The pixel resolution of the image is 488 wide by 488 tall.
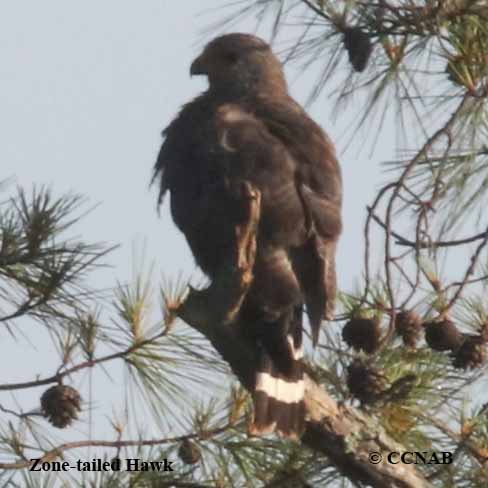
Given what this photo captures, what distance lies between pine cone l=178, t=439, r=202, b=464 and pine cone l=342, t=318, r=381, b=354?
→ 0.56 m

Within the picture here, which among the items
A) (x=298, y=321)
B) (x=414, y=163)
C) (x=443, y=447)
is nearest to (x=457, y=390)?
(x=443, y=447)

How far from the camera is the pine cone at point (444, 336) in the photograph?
3.78m

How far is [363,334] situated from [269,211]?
65 centimetres

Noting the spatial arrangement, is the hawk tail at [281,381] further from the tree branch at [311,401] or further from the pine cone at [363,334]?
the pine cone at [363,334]

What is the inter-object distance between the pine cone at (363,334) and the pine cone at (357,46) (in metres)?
0.76

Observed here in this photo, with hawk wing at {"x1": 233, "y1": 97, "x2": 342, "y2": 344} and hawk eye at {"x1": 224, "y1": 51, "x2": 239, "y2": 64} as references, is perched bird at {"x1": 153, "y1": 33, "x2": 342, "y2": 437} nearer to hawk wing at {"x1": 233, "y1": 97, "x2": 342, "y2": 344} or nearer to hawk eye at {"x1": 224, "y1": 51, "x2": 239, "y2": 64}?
hawk wing at {"x1": 233, "y1": 97, "x2": 342, "y2": 344}

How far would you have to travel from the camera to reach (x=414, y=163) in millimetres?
3564

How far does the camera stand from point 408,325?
12.6 ft

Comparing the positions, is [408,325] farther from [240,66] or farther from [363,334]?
[240,66]

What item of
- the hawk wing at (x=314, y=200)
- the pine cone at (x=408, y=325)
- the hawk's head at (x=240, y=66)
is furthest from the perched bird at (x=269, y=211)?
the hawk's head at (x=240, y=66)

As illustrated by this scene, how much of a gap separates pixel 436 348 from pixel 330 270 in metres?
0.60

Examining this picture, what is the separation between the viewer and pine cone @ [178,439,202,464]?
12.5ft

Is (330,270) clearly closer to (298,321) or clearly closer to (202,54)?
(298,321)

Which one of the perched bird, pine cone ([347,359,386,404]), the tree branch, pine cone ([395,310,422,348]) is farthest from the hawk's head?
pine cone ([347,359,386,404])
